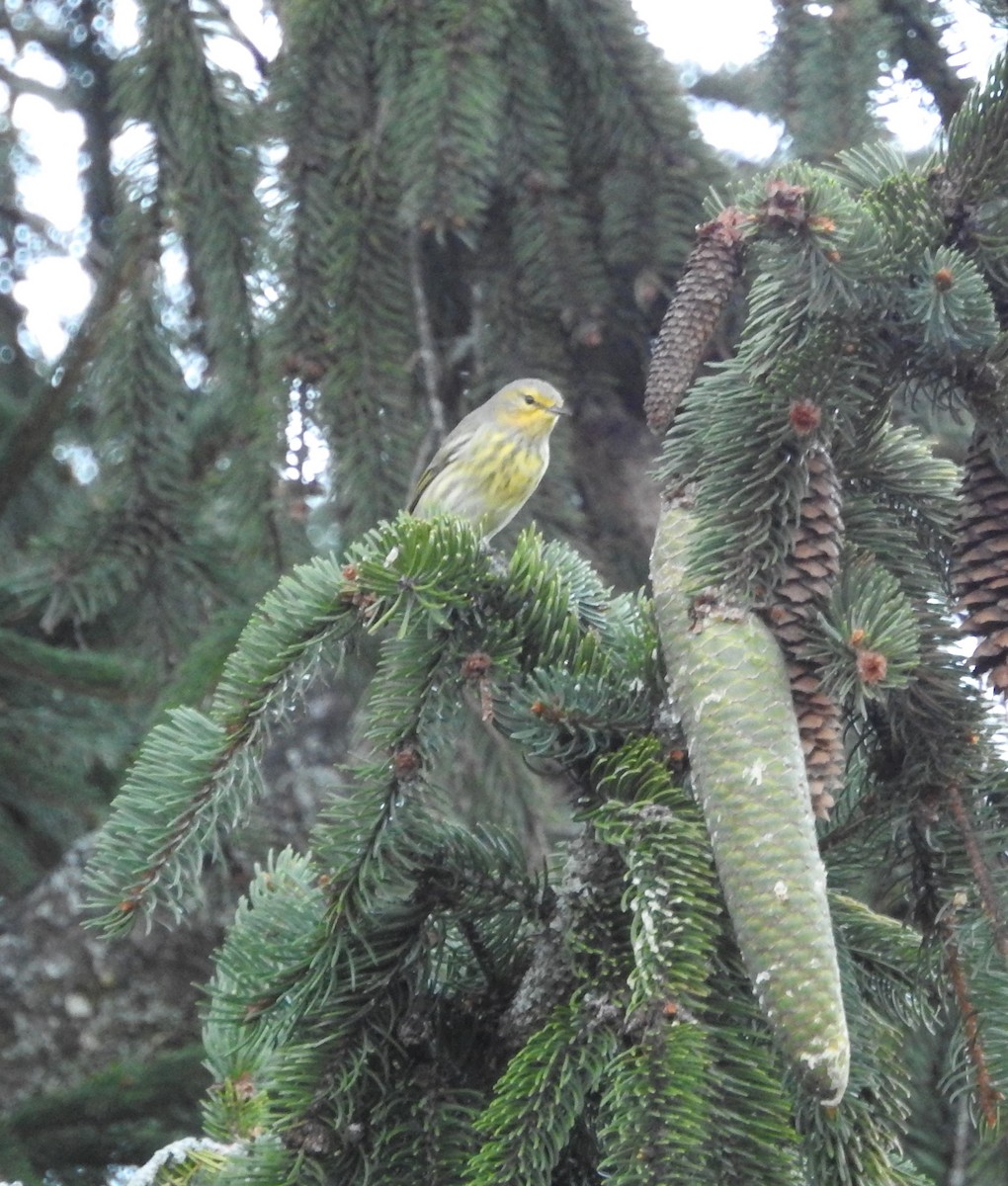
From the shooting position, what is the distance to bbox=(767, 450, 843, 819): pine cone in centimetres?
123

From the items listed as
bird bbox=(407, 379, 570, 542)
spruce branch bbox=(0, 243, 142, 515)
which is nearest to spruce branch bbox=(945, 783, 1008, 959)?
bird bbox=(407, 379, 570, 542)

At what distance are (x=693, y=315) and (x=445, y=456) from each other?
1.55m

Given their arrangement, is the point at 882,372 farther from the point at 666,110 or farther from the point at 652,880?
the point at 666,110

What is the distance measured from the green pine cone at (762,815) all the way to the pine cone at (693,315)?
18 centimetres

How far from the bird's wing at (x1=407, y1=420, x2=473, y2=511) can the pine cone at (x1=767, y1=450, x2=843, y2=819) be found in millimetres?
1434

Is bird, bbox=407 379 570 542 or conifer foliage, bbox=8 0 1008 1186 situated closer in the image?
conifer foliage, bbox=8 0 1008 1186

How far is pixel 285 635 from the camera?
1456 millimetres

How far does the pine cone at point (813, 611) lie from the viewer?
1.23 m

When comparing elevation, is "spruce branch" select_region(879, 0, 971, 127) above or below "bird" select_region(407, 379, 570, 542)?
above

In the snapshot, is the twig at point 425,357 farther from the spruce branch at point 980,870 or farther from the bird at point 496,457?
the spruce branch at point 980,870

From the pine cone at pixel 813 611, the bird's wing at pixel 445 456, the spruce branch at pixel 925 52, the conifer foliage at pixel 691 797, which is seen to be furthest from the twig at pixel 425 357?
the pine cone at pixel 813 611

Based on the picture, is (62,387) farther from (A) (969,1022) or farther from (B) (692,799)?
(A) (969,1022)

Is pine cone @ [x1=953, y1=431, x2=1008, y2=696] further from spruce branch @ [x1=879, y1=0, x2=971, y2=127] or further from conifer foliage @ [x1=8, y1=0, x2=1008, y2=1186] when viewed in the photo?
spruce branch @ [x1=879, y1=0, x2=971, y2=127]

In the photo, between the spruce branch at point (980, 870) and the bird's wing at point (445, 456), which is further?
the bird's wing at point (445, 456)
